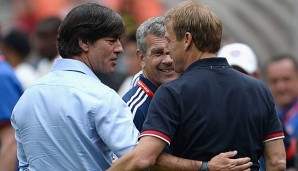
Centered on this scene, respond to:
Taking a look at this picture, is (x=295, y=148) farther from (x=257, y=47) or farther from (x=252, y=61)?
(x=257, y=47)

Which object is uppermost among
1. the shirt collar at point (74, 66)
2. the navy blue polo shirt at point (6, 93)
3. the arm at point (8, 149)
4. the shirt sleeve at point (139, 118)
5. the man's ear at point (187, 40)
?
the man's ear at point (187, 40)

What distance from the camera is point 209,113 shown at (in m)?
5.66

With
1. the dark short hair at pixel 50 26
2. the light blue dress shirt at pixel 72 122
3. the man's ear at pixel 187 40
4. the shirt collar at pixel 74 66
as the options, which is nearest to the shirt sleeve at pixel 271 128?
the man's ear at pixel 187 40

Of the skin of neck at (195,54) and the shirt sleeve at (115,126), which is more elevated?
the skin of neck at (195,54)

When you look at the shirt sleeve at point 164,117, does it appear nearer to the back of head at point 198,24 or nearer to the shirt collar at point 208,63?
the shirt collar at point 208,63

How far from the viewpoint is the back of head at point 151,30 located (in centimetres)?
642

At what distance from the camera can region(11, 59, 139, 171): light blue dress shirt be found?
18.8 feet

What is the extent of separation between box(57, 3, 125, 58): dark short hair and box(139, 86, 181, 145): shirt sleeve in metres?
0.56

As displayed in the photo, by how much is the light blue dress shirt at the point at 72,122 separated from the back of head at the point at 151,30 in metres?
0.62

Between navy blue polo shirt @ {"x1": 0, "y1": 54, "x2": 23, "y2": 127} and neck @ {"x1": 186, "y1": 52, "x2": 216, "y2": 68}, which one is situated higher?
neck @ {"x1": 186, "y1": 52, "x2": 216, "y2": 68}

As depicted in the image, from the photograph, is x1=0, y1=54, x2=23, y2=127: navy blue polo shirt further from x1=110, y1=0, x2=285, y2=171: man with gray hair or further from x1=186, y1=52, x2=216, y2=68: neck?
x1=186, y1=52, x2=216, y2=68: neck

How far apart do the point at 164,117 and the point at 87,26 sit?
75 cm

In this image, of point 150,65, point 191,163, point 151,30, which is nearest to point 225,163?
point 191,163

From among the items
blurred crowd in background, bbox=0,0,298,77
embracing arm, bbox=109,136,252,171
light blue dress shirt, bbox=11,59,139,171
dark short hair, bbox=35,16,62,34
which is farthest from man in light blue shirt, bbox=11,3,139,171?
blurred crowd in background, bbox=0,0,298,77
